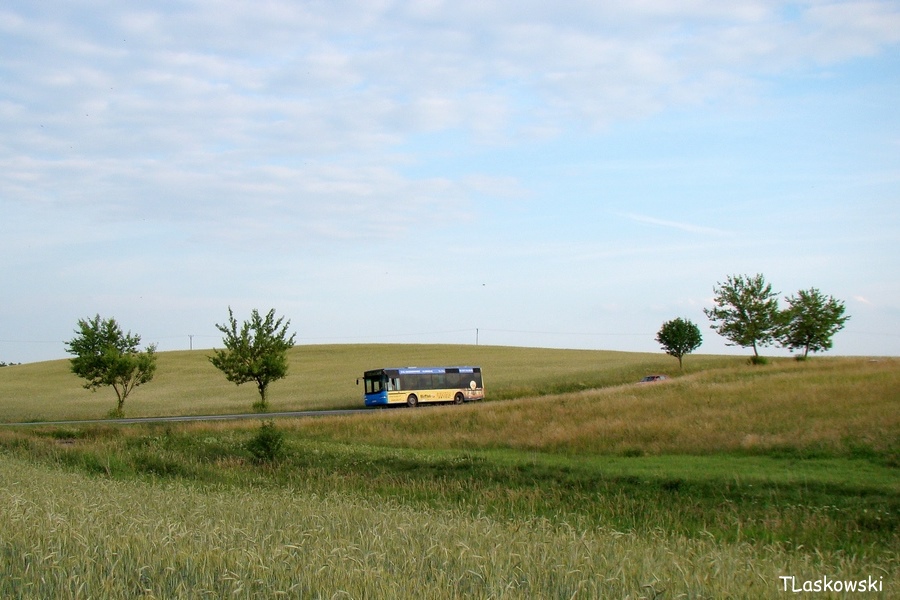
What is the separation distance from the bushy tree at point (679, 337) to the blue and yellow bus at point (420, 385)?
960 inches

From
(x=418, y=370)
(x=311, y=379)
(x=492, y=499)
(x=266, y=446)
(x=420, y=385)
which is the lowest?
(x=492, y=499)

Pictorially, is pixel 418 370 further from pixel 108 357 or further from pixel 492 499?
pixel 492 499

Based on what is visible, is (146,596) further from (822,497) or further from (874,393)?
(874,393)

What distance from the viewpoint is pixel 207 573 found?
5266 millimetres

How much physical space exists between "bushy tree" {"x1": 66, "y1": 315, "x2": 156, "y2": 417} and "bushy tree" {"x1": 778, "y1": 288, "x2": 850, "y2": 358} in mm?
52468

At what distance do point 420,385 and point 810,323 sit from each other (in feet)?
114

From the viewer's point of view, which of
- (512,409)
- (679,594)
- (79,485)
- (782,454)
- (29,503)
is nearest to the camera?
(679,594)

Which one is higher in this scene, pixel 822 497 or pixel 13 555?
pixel 13 555

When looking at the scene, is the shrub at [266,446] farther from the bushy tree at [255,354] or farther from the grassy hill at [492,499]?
the bushy tree at [255,354]

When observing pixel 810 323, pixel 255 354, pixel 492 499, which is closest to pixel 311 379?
pixel 255 354

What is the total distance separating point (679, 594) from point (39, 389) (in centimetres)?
9347

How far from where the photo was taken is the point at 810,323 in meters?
69.6

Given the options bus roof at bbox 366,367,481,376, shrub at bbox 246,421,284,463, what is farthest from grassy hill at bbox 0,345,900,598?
bus roof at bbox 366,367,481,376

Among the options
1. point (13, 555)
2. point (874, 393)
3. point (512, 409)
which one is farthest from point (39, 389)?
point (13, 555)
